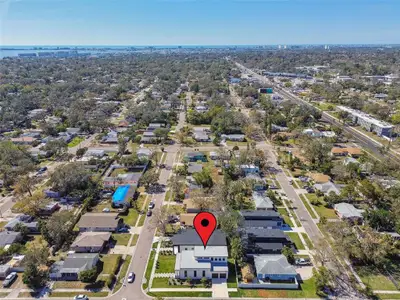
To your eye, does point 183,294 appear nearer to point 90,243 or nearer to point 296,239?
point 90,243

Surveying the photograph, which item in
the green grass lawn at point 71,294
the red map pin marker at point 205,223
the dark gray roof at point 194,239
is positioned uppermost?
the red map pin marker at point 205,223

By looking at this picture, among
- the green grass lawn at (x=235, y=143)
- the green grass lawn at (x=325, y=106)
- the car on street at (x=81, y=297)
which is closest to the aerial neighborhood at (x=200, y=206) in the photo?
the car on street at (x=81, y=297)

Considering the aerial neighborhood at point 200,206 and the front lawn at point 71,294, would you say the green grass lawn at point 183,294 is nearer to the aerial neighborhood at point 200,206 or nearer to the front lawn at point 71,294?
the aerial neighborhood at point 200,206

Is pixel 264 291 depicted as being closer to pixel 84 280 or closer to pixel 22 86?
pixel 84 280

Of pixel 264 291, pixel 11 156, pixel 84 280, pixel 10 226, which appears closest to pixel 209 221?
pixel 264 291

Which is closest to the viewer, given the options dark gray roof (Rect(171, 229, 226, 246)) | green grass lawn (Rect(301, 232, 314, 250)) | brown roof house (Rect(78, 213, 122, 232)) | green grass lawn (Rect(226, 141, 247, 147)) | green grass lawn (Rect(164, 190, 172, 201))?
dark gray roof (Rect(171, 229, 226, 246))

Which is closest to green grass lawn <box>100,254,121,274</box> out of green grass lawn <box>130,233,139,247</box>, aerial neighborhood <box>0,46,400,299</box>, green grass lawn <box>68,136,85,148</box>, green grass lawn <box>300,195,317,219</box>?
aerial neighborhood <box>0,46,400,299</box>

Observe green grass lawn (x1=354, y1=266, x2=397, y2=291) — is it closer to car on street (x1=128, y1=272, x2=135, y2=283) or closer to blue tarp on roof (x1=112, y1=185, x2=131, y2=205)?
car on street (x1=128, y1=272, x2=135, y2=283)

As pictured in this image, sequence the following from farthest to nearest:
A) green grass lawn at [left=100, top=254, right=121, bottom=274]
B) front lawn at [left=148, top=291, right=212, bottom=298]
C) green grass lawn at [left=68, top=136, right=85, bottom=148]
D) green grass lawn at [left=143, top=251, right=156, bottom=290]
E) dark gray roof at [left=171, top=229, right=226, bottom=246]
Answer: green grass lawn at [left=68, top=136, right=85, bottom=148] < dark gray roof at [left=171, top=229, right=226, bottom=246] < green grass lawn at [left=100, top=254, right=121, bottom=274] < green grass lawn at [left=143, top=251, right=156, bottom=290] < front lawn at [left=148, top=291, right=212, bottom=298]
